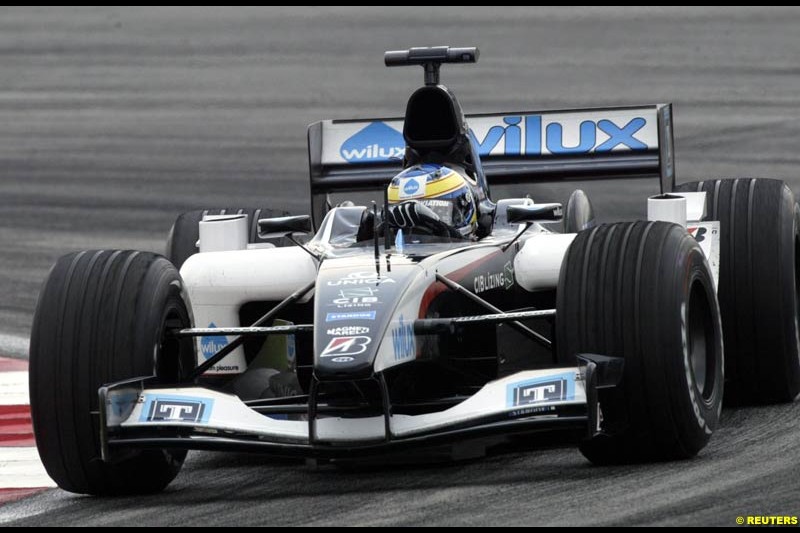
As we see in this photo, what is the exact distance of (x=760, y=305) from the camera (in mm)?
10414

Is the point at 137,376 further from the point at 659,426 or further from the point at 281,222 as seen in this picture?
the point at 659,426

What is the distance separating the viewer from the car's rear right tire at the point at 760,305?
10.4 meters

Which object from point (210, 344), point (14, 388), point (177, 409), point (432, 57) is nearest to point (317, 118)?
point (14, 388)

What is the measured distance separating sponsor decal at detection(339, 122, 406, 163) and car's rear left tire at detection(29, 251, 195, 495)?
11.9 feet

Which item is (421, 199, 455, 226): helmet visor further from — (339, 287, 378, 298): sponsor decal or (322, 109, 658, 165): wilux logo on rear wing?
(322, 109, 658, 165): wilux logo on rear wing

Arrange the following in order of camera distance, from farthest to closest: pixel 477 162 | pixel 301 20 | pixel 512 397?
pixel 301 20
pixel 477 162
pixel 512 397

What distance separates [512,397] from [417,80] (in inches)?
846

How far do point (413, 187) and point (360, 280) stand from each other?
1284 millimetres

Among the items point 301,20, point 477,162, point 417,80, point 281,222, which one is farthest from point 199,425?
point 301,20

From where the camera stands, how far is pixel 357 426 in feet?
27.2

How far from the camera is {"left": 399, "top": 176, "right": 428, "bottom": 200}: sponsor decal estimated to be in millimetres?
9859

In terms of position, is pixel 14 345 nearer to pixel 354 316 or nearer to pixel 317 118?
pixel 354 316

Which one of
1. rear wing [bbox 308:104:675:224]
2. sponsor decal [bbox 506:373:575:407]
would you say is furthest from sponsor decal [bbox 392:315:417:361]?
rear wing [bbox 308:104:675:224]

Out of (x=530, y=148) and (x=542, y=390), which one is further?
(x=530, y=148)
